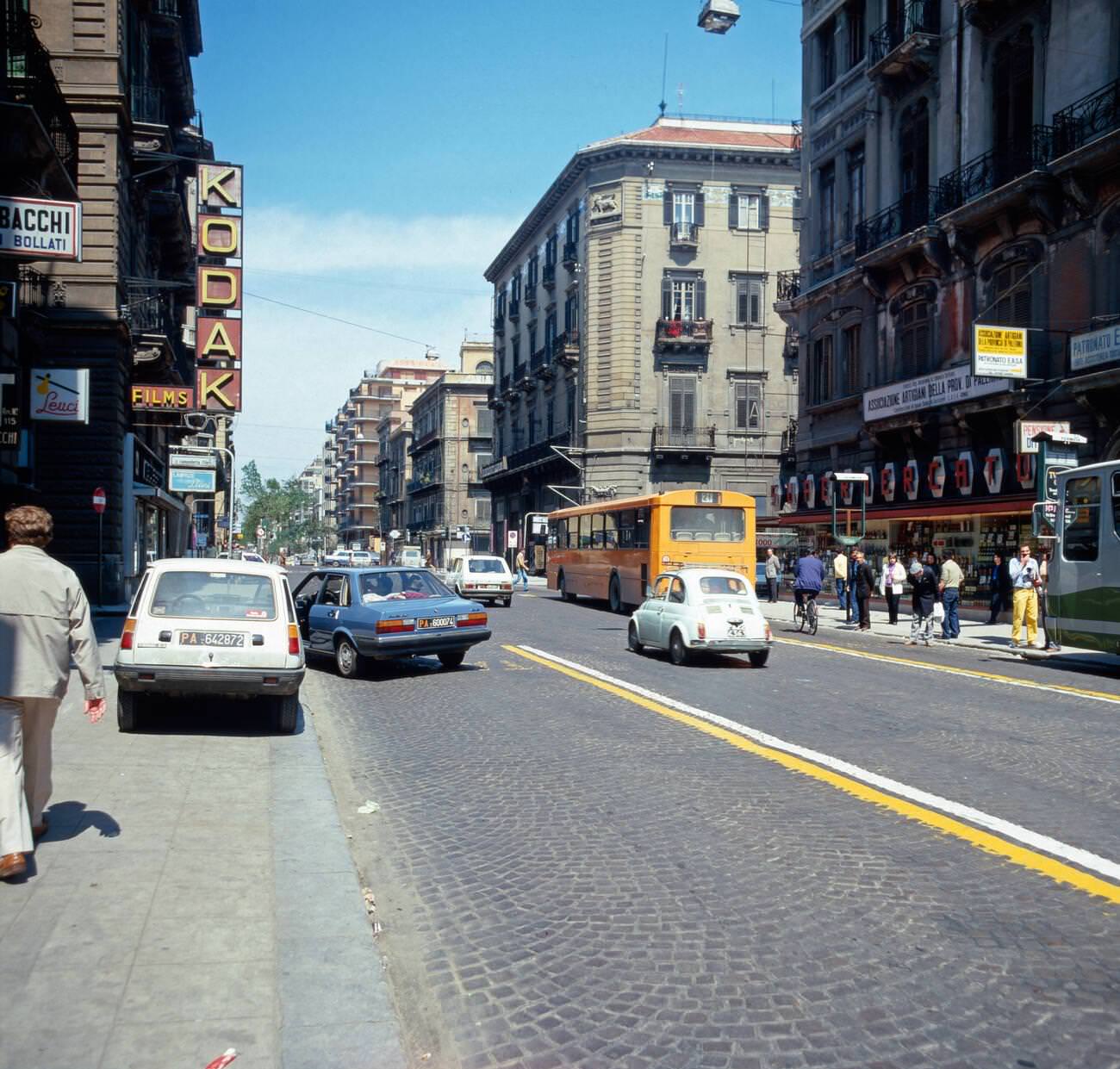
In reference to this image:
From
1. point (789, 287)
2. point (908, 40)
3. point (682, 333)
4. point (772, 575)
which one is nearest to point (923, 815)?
point (908, 40)

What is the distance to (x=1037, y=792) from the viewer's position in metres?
7.74

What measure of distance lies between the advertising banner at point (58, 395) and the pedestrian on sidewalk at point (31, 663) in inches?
753

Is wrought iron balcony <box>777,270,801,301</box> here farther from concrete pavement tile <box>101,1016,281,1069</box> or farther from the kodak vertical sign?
concrete pavement tile <box>101,1016,281,1069</box>

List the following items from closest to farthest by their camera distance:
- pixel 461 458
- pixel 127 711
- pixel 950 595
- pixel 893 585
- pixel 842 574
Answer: pixel 127 711
pixel 950 595
pixel 893 585
pixel 842 574
pixel 461 458

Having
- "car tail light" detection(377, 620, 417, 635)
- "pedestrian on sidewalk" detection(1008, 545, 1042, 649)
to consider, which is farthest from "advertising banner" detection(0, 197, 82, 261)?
"pedestrian on sidewalk" detection(1008, 545, 1042, 649)

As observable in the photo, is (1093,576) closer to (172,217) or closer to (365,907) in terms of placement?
(365,907)

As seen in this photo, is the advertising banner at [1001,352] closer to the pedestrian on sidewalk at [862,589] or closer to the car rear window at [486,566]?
the pedestrian on sidewalk at [862,589]

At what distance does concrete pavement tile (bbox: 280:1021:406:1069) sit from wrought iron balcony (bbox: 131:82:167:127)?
30150 millimetres

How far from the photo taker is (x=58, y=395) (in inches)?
922

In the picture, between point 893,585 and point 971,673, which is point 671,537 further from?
point 971,673

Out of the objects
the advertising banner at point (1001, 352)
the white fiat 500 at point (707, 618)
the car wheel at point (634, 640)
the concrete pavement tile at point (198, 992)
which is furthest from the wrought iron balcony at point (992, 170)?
the concrete pavement tile at point (198, 992)

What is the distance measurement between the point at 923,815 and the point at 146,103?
30999 mm

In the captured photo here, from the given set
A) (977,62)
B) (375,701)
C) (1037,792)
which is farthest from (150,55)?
(1037,792)

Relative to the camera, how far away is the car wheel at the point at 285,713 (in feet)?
33.7
